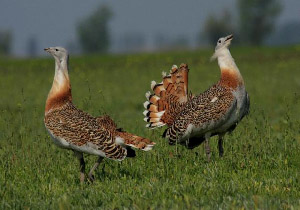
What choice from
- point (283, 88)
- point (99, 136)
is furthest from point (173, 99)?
point (283, 88)

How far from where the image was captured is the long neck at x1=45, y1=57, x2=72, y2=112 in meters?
6.43

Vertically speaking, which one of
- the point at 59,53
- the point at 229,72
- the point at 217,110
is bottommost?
the point at 217,110

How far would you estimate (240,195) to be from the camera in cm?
502

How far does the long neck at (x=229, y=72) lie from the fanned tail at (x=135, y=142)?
1.41m

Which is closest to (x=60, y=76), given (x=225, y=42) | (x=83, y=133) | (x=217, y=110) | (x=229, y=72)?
(x=83, y=133)

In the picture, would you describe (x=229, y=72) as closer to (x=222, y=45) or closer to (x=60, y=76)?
(x=222, y=45)

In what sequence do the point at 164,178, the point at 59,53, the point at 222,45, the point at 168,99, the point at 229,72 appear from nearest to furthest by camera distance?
the point at 164,178
the point at 59,53
the point at 229,72
the point at 222,45
the point at 168,99

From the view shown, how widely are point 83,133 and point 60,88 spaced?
2.43 feet

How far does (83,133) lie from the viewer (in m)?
6.00

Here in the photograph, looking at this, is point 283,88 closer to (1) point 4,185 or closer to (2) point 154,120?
(2) point 154,120

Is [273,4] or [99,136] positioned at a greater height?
[273,4]

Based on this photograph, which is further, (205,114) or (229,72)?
(229,72)

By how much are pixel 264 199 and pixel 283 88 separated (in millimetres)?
13796

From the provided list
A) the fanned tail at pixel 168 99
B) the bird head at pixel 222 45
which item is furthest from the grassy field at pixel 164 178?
the bird head at pixel 222 45
